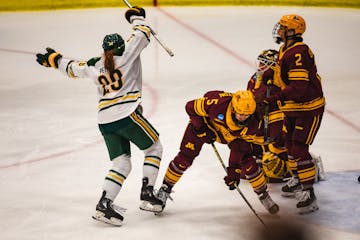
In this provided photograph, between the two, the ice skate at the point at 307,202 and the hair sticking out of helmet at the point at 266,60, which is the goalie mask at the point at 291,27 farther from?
the ice skate at the point at 307,202

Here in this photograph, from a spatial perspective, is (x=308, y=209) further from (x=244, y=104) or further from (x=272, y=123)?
(x=244, y=104)

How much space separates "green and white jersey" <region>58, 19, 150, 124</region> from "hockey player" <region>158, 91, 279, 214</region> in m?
0.41

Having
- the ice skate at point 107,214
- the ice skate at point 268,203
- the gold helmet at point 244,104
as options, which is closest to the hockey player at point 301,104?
the ice skate at point 268,203

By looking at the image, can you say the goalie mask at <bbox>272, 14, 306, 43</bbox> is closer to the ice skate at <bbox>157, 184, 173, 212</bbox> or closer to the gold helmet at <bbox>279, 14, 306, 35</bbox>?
the gold helmet at <bbox>279, 14, 306, 35</bbox>

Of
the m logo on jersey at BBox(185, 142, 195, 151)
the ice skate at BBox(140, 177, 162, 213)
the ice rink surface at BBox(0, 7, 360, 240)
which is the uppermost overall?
the m logo on jersey at BBox(185, 142, 195, 151)

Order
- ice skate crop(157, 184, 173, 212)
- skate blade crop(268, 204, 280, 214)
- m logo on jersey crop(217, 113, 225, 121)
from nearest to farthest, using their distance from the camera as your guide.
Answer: m logo on jersey crop(217, 113, 225, 121) < skate blade crop(268, 204, 280, 214) < ice skate crop(157, 184, 173, 212)

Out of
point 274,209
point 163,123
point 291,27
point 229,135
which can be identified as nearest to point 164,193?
point 229,135

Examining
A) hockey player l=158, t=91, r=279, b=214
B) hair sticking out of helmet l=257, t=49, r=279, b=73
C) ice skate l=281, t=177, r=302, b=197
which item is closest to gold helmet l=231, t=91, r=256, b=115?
hockey player l=158, t=91, r=279, b=214

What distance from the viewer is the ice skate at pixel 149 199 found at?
4996 mm

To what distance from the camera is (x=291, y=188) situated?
540cm

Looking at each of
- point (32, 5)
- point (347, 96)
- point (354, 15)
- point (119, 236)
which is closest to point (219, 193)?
point (119, 236)

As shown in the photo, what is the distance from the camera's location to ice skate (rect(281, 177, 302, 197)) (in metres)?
5.39

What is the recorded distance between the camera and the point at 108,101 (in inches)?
193

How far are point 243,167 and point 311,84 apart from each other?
0.76 m
